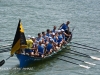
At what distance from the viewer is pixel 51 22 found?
31.1 m

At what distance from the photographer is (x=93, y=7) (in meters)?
38.4

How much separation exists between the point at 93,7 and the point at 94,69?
1857 centimetres

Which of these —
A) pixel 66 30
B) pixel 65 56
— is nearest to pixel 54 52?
pixel 65 56

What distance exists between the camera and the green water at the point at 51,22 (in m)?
20.2

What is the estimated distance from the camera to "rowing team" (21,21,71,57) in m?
19.6

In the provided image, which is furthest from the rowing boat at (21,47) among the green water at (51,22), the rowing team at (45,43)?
the green water at (51,22)

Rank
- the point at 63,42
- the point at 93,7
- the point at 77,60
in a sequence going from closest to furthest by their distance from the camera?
the point at 77,60
the point at 63,42
the point at 93,7

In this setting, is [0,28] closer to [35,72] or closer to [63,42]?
[63,42]

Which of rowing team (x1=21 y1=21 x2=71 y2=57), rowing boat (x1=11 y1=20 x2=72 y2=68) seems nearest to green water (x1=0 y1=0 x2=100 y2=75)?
rowing boat (x1=11 y1=20 x2=72 y2=68)

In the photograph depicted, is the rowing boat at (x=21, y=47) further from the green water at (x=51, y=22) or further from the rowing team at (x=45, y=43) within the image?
the green water at (x=51, y=22)

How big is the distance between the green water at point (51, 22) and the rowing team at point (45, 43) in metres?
0.80

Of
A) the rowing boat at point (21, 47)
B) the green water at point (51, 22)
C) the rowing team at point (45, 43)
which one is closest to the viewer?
the rowing boat at point (21, 47)

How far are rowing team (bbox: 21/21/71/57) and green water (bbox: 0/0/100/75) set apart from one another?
2.64 ft

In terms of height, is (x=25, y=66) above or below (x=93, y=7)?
below
